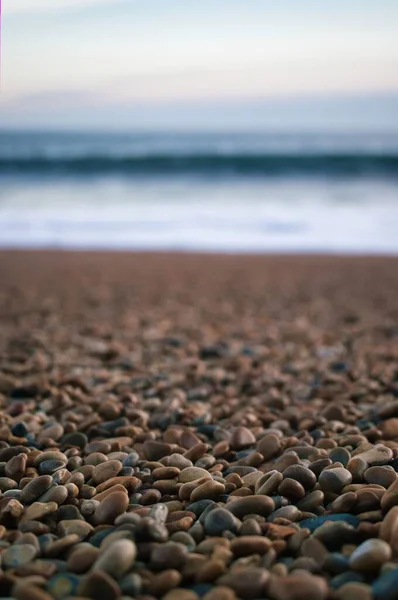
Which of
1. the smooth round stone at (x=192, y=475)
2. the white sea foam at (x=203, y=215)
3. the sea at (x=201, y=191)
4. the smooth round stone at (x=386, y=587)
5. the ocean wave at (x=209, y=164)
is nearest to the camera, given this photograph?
the smooth round stone at (x=386, y=587)

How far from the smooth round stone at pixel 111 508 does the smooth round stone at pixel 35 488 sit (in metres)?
0.16

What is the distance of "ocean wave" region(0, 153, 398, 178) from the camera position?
14.8m

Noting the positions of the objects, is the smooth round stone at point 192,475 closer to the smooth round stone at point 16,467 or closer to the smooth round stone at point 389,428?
the smooth round stone at point 16,467

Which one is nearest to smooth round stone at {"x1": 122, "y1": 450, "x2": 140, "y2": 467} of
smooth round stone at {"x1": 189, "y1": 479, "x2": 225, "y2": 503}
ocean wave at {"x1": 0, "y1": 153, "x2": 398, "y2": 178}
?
smooth round stone at {"x1": 189, "y1": 479, "x2": 225, "y2": 503}

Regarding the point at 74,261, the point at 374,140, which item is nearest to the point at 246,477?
the point at 74,261


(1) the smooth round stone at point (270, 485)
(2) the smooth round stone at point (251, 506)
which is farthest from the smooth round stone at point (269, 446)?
(2) the smooth round stone at point (251, 506)

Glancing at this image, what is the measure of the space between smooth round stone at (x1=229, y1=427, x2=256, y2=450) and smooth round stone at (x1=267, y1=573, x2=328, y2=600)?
2.67 ft

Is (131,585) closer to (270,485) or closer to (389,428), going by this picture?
(270,485)

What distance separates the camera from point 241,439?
1.95 m

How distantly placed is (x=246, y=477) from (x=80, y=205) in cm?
874

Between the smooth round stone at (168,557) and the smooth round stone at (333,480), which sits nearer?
the smooth round stone at (168,557)

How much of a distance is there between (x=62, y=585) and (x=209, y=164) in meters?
15.0

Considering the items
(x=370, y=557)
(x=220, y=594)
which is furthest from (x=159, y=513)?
(x=370, y=557)

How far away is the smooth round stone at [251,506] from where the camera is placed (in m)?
1.42
